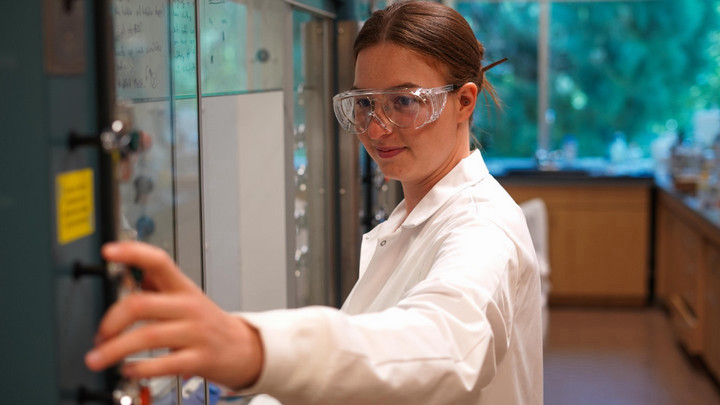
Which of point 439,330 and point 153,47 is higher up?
point 153,47

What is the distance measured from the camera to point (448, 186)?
1.46 meters

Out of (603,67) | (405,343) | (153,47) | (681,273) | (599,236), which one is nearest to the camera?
(405,343)

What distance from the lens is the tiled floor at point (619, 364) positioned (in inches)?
170

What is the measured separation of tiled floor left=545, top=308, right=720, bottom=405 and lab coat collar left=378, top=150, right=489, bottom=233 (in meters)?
3.01

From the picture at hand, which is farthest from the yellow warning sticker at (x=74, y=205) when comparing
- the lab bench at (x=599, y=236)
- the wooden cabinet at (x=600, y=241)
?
the lab bench at (x=599, y=236)

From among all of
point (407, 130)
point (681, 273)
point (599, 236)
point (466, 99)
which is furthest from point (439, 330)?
point (599, 236)

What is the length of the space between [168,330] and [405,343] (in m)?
0.28

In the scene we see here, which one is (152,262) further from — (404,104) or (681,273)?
(681,273)

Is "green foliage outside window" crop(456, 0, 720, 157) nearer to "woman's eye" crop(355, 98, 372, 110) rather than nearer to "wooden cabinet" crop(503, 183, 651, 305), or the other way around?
"wooden cabinet" crop(503, 183, 651, 305)

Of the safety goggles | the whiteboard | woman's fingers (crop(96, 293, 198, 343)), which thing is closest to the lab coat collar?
the safety goggles

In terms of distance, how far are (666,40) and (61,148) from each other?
21.6ft

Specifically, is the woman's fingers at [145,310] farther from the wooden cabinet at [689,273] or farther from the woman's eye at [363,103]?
the wooden cabinet at [689,273]

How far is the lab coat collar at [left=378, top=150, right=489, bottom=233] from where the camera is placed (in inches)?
Answer: 56.4

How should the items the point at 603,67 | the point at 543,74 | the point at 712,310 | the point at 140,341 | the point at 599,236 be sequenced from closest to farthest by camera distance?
the point at 140,341 → the point at 712,310 → the point at 599,236 → the point at 603,67 → the point at 543,74
